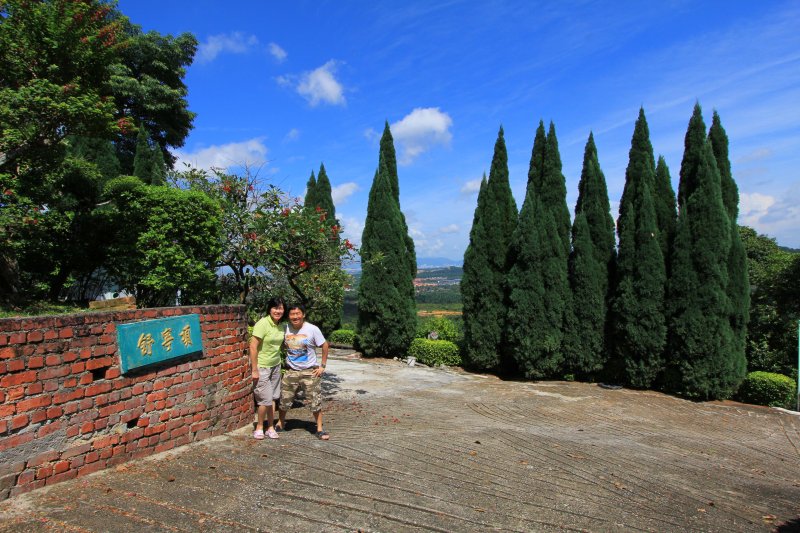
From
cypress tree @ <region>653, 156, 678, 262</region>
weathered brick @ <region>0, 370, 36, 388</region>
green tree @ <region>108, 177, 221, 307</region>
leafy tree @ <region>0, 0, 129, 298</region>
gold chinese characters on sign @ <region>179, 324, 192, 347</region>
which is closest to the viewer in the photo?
weathered brick @ <region>0, 370, 36, 388</region>

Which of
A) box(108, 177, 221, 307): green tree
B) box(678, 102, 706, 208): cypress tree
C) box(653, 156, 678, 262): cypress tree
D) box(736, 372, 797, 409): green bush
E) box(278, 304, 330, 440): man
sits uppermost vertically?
box(678, 102, 706, 208): cypress tree

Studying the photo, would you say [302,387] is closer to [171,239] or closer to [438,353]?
[171,239]

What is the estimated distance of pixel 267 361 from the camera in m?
4.96

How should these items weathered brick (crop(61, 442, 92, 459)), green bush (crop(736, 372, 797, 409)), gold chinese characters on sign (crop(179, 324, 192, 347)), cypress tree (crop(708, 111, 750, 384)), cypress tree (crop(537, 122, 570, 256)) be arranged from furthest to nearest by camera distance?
cypress tree (crop(537, 122, 570, 256)) → cypress tree (crop(708, 111, 750, 384)) → green bush (crop(736, 372, 797, 409)) → gold chinese characters on sign (crop(179, 324, 192, 347)) → weathered brick (crop(61, 442, 92, 459))

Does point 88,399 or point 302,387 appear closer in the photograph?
point 88,399

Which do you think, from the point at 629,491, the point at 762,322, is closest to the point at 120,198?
the point at 629,491

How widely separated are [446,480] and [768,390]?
9100 millimetres

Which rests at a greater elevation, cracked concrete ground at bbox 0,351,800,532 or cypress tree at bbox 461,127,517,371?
cypress tree at bbox 461,127,517,371

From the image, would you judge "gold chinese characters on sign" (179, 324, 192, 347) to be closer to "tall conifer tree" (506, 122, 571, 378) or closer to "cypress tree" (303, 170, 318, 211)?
"tall conifer tree" (506, 122, 571, 378)

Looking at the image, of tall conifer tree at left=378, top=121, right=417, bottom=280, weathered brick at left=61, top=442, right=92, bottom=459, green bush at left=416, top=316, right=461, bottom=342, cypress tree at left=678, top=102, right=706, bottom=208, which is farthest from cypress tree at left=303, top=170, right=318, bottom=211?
weathered brick at left=61, top=442, right=92, bottom=459

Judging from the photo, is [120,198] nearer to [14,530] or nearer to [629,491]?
[14,530]

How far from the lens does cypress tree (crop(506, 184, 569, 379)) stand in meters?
11.1

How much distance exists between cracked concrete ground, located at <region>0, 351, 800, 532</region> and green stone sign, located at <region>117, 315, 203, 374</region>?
87cm

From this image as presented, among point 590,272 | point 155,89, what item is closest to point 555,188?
point 590,272
